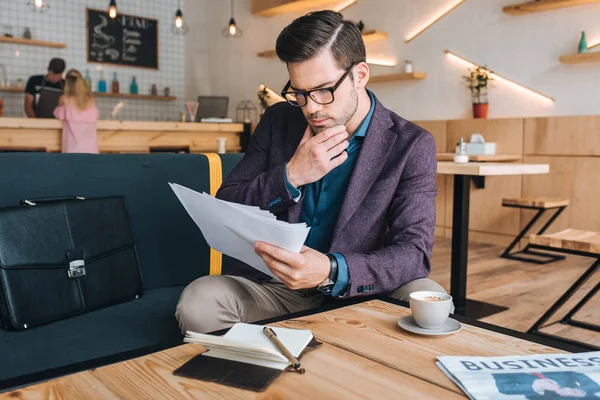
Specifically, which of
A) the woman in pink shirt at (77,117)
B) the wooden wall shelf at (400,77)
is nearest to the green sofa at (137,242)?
the woman in pink shirt at (77,117)

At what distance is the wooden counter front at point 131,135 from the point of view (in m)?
4.55

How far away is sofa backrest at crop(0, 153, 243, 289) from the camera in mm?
1701

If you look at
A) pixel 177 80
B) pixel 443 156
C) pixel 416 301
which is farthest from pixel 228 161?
pixel 177 80

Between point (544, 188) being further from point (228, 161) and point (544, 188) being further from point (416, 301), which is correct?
point (416, 301)

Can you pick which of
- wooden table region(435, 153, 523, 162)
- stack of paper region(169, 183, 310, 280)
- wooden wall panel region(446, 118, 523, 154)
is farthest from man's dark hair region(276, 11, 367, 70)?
wooden wall panel region(446, 118, 523, 154)

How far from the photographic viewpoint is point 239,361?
895 mm

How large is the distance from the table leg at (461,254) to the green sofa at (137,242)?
1.34 metres

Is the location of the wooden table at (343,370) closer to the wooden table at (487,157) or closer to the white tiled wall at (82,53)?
the wooden table at (487,157)

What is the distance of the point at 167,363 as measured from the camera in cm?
91

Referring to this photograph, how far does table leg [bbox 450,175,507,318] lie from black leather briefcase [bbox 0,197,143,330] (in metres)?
1.75

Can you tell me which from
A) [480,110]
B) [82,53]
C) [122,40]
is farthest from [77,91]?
[480,110]

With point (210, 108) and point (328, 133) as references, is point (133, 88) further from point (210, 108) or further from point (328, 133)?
point (328, 133)

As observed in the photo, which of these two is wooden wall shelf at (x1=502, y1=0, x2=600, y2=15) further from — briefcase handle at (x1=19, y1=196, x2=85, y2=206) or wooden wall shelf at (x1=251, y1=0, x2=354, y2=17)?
briefcase handle at (x1=19, y1=196, x2=85, y2=206)

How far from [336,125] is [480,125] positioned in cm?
378
